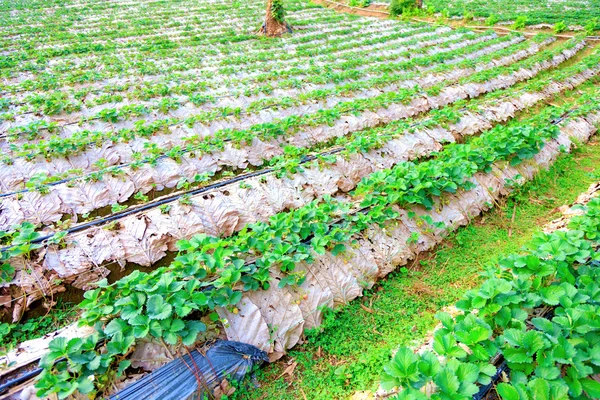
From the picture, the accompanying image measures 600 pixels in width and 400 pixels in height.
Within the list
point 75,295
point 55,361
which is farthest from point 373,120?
point 55,361

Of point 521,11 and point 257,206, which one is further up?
point 521,11

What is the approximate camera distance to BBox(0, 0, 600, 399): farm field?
350 centimetres

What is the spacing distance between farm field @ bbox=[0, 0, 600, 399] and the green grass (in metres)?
0.03

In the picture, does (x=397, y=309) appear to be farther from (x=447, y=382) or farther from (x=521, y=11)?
(x=521, y=11)

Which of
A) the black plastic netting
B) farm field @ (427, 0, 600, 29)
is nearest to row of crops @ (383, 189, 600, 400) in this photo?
the black plastic netting

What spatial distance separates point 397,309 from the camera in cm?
443

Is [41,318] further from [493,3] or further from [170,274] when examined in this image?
[493,3]

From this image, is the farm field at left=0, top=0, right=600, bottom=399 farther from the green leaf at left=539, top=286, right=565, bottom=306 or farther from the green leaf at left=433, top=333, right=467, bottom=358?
the green leaf at left=539, top=286, right=565, bottom=306

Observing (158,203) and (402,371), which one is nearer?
(402,371)

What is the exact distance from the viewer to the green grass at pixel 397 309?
3.63 metres

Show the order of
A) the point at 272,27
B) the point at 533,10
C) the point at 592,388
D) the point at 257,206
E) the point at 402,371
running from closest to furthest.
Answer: the point at 592,388 → the point at 402,371 → the point at 257,206 → the point at 272,27 → the point at 533,10

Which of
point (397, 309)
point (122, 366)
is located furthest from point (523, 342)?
point (122, 366)

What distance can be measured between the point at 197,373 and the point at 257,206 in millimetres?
2984

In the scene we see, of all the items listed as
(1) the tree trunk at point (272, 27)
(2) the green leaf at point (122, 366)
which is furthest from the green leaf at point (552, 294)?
(1) the tree trunk at point (272, 27)
